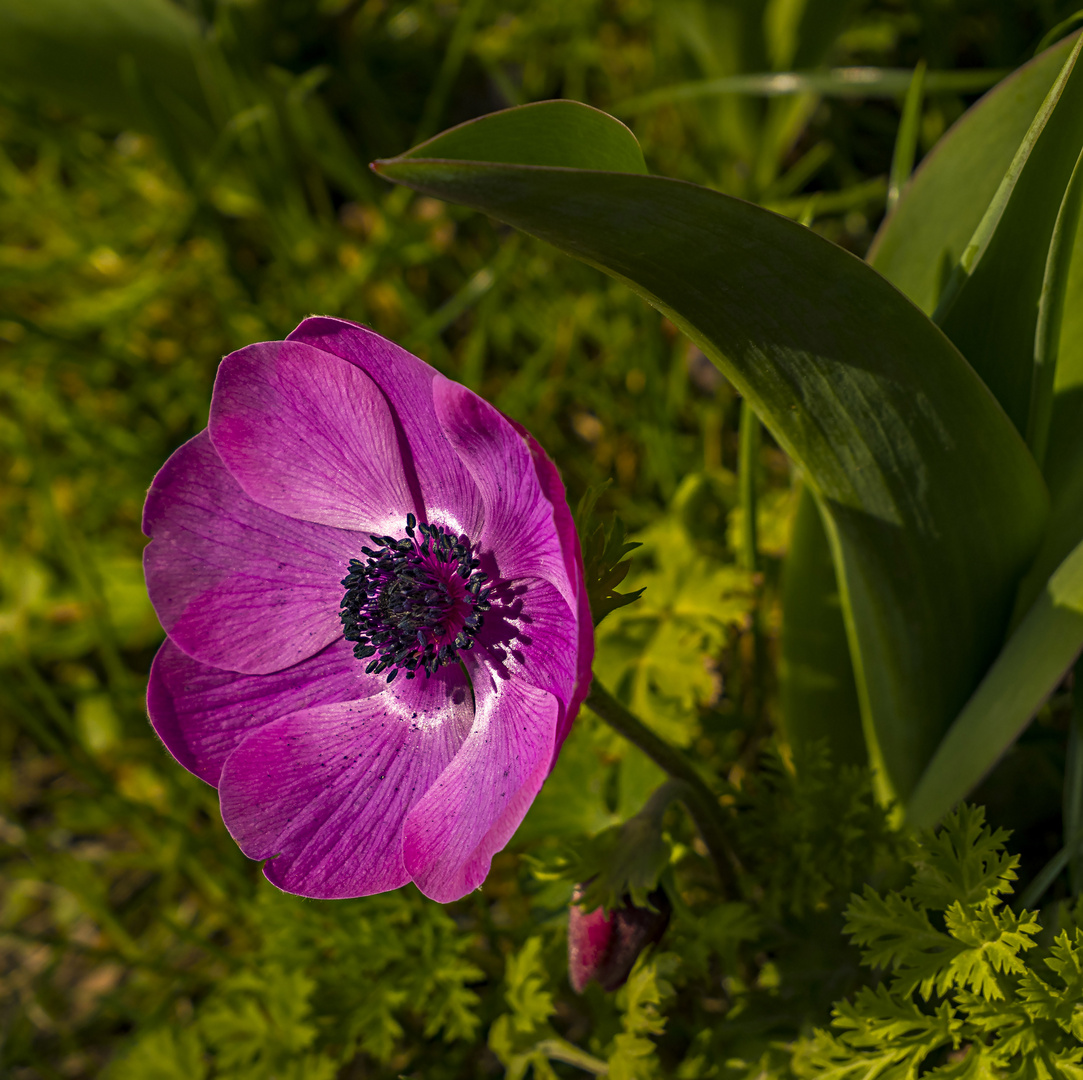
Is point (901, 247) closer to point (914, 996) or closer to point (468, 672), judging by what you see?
point (468, 672)

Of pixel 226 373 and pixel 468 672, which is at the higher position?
pixel 226 373

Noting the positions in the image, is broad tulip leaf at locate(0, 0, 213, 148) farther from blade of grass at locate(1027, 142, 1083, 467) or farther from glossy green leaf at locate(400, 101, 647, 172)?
blade of grass at locate(1027, 142, 1083, 467)

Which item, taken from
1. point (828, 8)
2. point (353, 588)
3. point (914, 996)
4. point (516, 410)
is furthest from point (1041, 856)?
point (828, 8)

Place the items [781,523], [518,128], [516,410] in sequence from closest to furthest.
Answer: [518,128], [781,523], [516,410]

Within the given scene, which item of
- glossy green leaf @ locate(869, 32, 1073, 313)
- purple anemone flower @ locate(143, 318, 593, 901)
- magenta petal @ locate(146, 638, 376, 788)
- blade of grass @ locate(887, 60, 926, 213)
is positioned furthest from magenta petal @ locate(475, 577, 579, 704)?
blade of grass @ locate(887, 60, 926, 213)

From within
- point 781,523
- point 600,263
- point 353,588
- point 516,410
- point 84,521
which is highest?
point 600,263

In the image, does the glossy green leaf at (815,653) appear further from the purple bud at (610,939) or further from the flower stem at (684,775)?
the purple bud at (610,939)

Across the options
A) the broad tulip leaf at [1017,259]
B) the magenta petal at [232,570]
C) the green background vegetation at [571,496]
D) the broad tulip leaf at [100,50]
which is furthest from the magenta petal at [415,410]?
the broad tulip leaf at [100,50]
